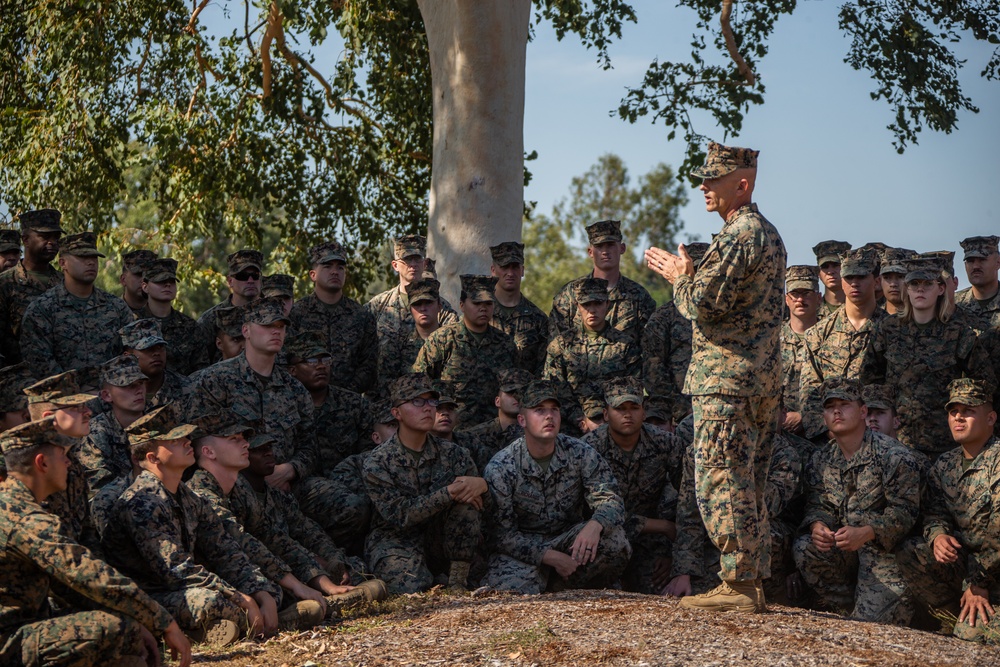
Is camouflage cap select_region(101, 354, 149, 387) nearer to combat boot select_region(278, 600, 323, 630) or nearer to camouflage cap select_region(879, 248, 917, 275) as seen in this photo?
combat boot select_region(278, 600, 323, 630)

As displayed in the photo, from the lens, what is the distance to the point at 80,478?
→ 20.8 feet

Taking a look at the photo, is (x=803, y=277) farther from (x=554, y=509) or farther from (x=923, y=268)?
(x=554, y=509)

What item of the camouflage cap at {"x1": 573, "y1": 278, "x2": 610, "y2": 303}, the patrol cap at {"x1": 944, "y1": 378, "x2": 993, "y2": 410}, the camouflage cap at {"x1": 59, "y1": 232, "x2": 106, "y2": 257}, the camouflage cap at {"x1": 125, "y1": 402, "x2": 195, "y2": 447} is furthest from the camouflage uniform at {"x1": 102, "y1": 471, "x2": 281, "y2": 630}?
the patrol cap at {"x1": 944, "y1": 378, "x2": 993, "y2": 410}

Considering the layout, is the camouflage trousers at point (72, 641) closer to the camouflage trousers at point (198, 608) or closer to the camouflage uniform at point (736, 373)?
the camouflage trousers at point (198, 608)

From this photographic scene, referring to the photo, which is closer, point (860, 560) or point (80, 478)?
point (80, 478)

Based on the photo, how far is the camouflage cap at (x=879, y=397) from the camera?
28.3ft

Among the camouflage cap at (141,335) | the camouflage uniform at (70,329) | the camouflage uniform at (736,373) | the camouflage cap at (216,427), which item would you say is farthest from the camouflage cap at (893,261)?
the camouflage uniform at (70,329)

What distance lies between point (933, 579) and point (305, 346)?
15.1ft

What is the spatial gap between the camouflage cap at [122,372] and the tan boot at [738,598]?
365 centimetres

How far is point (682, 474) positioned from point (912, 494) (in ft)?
5.01

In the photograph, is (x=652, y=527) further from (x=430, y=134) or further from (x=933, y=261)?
(x=430, y=134)

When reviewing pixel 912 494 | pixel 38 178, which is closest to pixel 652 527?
pixel 912 494

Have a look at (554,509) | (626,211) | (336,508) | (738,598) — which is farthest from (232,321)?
(626,211)

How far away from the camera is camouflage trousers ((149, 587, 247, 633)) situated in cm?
647
